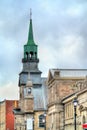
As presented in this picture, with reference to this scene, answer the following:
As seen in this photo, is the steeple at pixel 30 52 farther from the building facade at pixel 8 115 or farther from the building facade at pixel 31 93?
the building facade at pixel 8 115

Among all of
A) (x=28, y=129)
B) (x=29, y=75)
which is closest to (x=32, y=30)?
(x=29, y=75)

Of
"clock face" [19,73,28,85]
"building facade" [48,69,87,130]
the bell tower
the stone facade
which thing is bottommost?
Result: the stone facade

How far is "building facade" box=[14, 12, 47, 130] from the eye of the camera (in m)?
128

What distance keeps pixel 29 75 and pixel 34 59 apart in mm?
5279

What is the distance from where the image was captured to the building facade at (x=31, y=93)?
419ft

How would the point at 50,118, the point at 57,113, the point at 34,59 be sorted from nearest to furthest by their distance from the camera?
the point at 57,113
the point at 50,118
the point at 34,59

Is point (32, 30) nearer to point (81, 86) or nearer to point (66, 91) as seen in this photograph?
point (66, 91)

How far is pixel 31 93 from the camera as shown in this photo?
132m

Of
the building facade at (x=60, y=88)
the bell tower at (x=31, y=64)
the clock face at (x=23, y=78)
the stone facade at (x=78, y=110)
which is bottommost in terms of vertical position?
the stone facade at (x=78, y=110)

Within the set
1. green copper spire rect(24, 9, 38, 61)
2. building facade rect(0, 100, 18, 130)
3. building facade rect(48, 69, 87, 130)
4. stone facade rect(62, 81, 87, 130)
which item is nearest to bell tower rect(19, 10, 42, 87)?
green copper spire rect(24, 9, 38, 61)

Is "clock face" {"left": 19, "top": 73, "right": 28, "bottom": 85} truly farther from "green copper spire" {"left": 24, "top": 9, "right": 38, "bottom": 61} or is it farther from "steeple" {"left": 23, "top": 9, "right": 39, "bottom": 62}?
"green copper spire" {"left": 24, "top": 9, "right": 38, "bottom": 61}

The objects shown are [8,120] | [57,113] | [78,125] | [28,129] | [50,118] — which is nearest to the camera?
[78,125]

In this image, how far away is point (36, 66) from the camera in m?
139

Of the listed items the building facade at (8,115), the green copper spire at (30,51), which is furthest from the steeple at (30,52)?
the building facade at (8,115)
